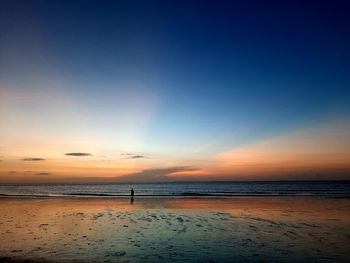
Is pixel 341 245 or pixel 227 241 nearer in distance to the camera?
pixel 341 245

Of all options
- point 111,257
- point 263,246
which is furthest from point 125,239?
point 263,246

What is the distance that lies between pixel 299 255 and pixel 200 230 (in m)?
8.40

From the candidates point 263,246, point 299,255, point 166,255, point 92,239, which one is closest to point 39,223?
point 92,239

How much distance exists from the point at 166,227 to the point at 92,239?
646cm

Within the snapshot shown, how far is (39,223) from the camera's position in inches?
1041

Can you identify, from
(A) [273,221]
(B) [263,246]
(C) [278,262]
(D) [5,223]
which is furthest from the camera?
(A) [273,221]

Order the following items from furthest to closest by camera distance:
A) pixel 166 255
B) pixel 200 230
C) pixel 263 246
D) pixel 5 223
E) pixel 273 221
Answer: pixel 273 221
pixel 5 223
pixel 200 230
pixel 263 246
pixel 166 255

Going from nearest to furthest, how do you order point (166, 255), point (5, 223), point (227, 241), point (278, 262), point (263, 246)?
point (278, 262) < point (166, 255) < point (263, 246) < point (227, 241) < point (5, 223)

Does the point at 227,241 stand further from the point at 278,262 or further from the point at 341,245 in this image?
the point at 341,245

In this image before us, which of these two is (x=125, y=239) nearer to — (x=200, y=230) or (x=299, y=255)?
(x=200, y=230)

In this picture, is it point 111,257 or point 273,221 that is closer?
point 111,257

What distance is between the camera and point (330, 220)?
27984 millimetres

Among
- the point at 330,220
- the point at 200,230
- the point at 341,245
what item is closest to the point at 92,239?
the point at 200,230

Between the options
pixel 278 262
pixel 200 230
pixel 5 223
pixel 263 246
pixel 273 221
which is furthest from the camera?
pixel 273 221
